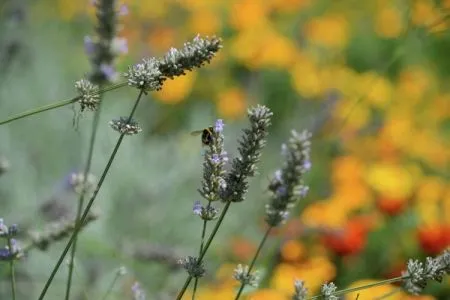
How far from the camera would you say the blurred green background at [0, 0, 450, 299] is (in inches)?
104

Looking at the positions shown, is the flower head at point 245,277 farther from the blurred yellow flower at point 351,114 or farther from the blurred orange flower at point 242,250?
the blurred yellow flower at point 351,114

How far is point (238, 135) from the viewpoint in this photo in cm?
384

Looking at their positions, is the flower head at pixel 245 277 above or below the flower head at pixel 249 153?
below

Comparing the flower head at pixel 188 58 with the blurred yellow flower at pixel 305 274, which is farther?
the blurred yellow flower at pixel 305 274

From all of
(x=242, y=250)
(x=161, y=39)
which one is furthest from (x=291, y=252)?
(x=161, y=39)

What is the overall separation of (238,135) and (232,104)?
1.04 ft

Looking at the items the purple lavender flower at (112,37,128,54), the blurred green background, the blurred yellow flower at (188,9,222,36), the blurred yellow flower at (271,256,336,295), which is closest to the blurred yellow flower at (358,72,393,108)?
the blurred green background

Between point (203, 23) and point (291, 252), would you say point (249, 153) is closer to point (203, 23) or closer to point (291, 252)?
point (291, 252)

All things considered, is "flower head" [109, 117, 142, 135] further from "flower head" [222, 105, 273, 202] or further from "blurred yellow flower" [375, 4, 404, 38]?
"blurred yellow flower" [375, 4, 404, 38]

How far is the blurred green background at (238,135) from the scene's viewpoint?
8.63ft

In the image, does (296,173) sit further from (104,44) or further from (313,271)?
(313,271)

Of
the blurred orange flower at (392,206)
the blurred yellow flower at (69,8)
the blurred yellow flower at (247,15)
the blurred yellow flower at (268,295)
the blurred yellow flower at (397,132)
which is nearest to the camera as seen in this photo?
the blurred yellow flower at (268,295)

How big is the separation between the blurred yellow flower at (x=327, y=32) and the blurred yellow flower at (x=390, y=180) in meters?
1.26

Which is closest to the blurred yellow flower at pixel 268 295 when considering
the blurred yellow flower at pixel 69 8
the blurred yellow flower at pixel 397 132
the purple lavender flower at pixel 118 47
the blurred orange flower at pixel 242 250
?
the blurred orange flower at pixel 242 250
